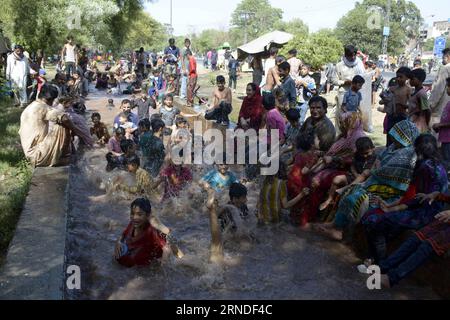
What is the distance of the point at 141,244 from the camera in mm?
→ 4598

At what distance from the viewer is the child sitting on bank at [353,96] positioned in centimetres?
779

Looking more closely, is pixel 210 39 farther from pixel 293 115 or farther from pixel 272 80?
pixel 293 115

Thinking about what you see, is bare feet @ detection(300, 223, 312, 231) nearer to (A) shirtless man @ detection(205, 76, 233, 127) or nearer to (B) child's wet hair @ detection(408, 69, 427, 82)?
(B) child's wet hair @ detection(408, 69, 427, 82)

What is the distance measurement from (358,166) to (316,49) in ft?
45.7

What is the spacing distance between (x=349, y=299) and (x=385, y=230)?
0.74 meters

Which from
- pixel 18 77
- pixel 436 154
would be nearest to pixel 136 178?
pixel 436 154

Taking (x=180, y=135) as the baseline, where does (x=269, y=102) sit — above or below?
above

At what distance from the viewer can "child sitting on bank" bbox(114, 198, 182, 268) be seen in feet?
15.0

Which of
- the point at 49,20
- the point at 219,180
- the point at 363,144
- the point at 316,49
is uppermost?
the point at 49,20

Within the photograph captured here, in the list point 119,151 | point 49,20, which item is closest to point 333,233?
point 119,151

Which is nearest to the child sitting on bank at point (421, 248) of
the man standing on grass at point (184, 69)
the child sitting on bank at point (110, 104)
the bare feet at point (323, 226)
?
the bare feet at point (323, 226)

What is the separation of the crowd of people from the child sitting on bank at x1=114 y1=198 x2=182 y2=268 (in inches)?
0.4
